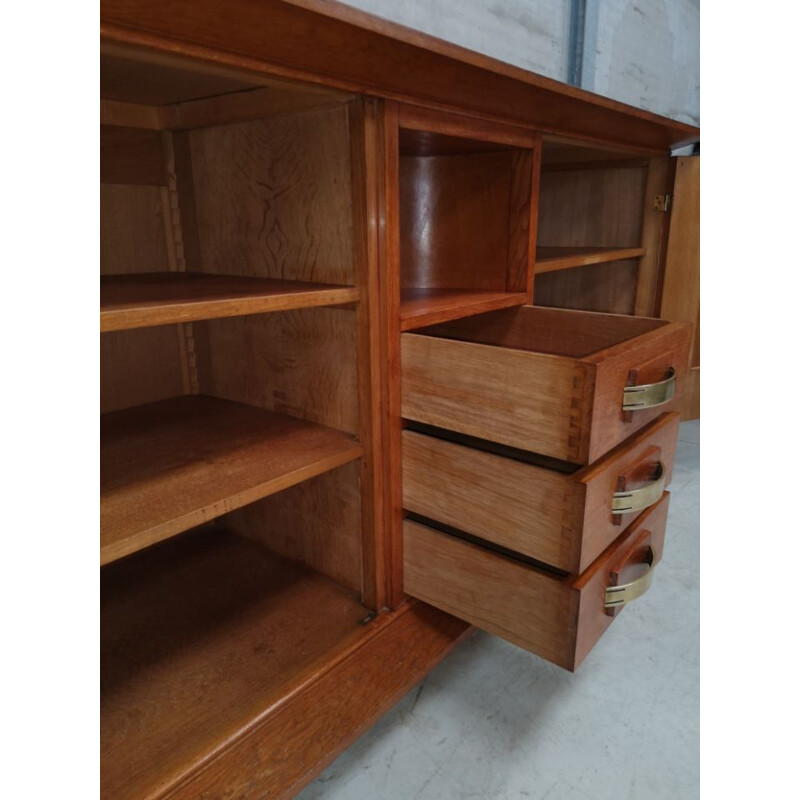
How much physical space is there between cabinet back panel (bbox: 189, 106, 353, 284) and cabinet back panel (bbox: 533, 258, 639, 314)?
100cm

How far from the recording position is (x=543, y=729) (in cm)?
84

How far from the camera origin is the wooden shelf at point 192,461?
2.03ft

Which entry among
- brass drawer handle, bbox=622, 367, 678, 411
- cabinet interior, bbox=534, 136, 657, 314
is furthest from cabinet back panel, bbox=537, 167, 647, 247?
brass drawer handle, bbox=622, 367, 678, 411

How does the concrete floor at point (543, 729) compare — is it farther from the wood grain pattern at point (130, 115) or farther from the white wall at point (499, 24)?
the white wall at point (499, 24)

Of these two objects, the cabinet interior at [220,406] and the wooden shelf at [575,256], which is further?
the wooden shelf at [575,256]

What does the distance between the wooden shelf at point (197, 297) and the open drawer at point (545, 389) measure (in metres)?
0.14

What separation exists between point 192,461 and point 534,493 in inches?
16.9

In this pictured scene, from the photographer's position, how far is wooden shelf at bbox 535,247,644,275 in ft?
3.80

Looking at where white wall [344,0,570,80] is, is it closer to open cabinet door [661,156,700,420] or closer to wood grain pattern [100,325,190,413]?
open cabinet door [661,156,700,420]

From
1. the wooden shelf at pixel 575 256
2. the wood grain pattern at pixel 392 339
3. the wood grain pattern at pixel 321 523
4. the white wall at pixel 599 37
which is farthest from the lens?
the white wall at pixel 599 37

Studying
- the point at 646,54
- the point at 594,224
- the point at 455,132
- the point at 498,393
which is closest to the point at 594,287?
the point at 594,224

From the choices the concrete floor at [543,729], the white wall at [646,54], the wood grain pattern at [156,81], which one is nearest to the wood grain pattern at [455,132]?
the wood grain pattern at [156,81]

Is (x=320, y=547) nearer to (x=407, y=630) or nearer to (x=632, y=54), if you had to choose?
(x=407, y=630)

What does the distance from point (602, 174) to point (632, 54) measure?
116cm
